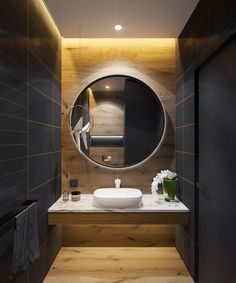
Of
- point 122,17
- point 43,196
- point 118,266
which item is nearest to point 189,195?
point 118,266

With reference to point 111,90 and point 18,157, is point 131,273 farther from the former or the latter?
point 111,90

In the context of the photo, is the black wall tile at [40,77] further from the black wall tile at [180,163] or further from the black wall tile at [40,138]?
the black wall tile at [180,163]

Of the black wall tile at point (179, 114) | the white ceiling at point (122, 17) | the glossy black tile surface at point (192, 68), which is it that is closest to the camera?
the glossy black tile surface at point (192, 68)

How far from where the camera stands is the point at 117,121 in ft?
9.21

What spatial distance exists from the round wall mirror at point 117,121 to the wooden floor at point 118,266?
1.06 metres

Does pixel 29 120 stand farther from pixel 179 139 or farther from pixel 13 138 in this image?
pixel 179 139

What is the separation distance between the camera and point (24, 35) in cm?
174

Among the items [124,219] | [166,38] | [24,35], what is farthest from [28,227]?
[166,38]

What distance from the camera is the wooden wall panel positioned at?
285 centimetres

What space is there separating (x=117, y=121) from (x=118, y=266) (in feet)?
5.39

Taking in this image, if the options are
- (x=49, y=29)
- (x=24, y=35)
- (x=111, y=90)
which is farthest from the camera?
(x=111, y=90)

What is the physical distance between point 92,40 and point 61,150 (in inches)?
57.4

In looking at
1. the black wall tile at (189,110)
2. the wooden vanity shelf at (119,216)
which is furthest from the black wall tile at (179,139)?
the wooden vanity shelf at (119,216)

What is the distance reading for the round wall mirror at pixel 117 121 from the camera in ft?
9.21
